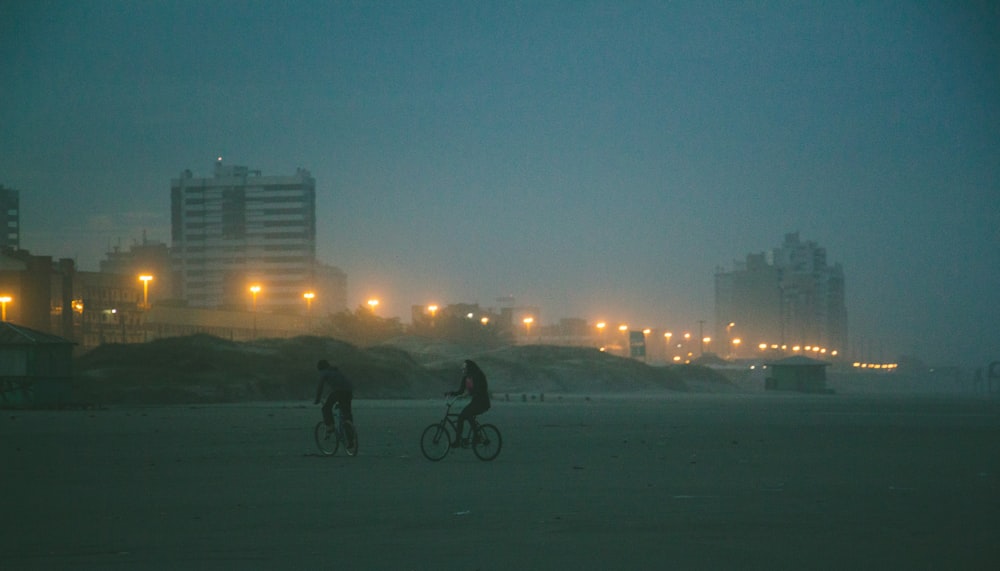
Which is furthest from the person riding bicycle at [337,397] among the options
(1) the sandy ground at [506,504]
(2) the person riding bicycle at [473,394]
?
(2) the person riding bicycle at [473,394]

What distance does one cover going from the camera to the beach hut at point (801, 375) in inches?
3824

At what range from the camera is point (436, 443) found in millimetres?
22359

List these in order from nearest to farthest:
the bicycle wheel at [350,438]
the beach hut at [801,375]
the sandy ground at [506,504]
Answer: the sandy ground at [506,504], the bicycle wheel at [350,438], the beach hut at [801,375]

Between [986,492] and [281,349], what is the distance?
69.2 metres

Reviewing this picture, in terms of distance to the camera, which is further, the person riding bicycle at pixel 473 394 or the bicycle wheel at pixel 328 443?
the bicycle wheel at pixel 328 443

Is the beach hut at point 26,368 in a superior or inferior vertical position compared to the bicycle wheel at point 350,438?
superior

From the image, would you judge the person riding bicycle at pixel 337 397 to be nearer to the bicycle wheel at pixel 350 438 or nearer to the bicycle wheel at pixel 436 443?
the bicycle wheel at pixel 350 438

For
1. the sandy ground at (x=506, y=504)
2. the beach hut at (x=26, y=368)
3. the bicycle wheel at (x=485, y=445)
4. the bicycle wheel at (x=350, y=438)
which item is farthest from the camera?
the beach hut at (x=26, y=368)

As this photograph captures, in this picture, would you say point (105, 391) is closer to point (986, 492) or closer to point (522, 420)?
point (522, 420)

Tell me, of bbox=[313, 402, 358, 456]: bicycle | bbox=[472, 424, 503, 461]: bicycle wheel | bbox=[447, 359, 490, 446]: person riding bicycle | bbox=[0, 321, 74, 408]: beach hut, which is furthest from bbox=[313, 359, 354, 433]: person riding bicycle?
bbox=[0, 321, 74, 408]: beach hut

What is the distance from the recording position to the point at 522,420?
40.4 metres

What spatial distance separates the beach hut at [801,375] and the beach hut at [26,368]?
208ft

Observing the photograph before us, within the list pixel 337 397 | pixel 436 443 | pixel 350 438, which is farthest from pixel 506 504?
pixel 337 397

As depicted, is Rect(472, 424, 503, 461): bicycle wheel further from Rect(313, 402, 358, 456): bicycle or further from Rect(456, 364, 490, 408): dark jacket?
Rect(313, 402, 358, 456): bicycle
